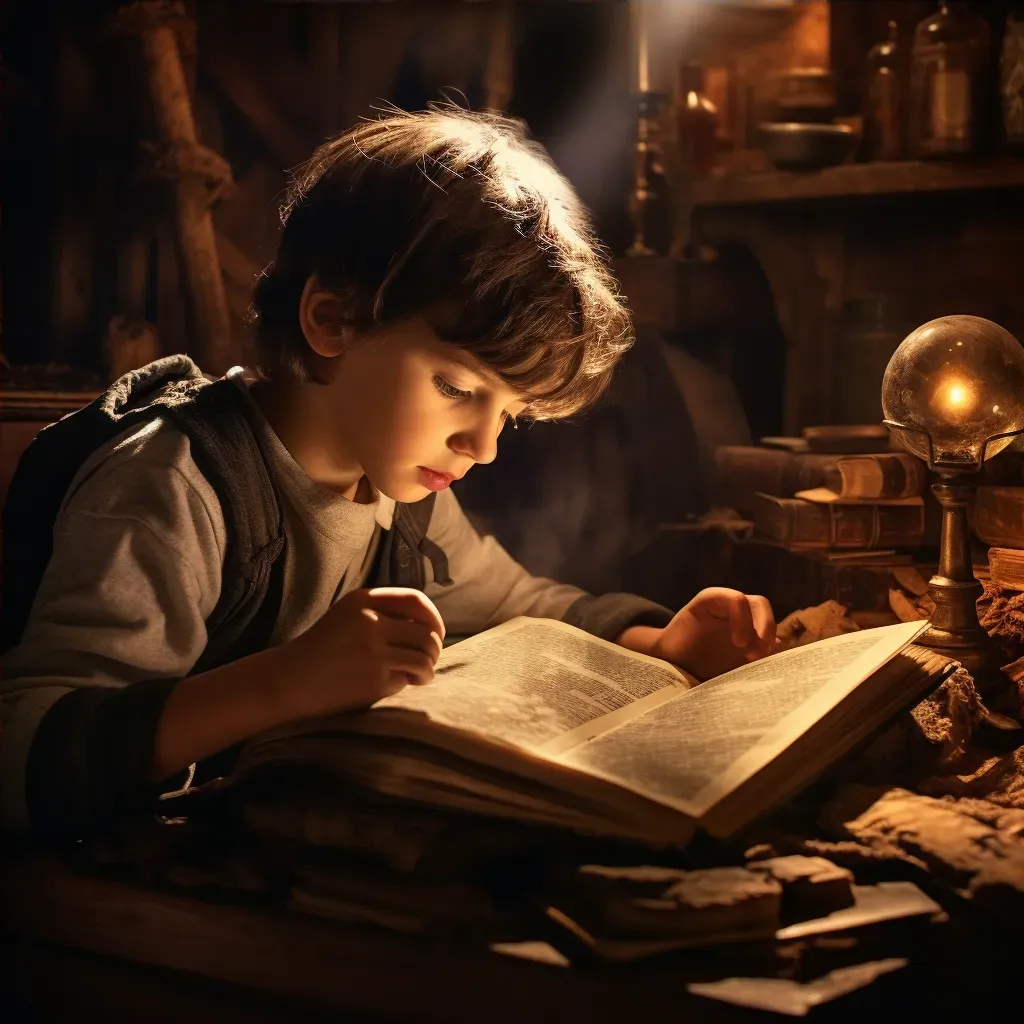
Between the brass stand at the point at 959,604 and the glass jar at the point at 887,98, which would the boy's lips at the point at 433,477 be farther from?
the glass jar at the point at 887,98

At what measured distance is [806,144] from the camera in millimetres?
2180

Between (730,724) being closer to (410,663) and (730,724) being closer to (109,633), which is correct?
(410,663)

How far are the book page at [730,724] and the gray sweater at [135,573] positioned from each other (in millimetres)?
415

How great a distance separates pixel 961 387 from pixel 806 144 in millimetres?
961

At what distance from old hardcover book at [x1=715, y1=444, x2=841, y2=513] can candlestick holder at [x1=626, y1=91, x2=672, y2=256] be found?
440 mm

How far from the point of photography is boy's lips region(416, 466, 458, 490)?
4.08 feet

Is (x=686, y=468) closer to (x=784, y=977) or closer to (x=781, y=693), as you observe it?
(x=781, y=693)

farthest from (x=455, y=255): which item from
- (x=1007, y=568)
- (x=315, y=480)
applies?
(x=1007, y=568)

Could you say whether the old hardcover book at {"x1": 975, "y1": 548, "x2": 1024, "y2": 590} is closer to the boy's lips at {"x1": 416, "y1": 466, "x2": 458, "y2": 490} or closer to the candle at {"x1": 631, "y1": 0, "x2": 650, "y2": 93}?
the boy's lips at {"x1": 416, "y1": 466, "x2": 458, "y2": 490}

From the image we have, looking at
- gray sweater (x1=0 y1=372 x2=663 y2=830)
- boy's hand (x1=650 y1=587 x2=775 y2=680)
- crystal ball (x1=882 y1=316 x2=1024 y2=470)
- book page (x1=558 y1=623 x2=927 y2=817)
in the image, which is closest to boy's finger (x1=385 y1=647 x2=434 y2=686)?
book page (x1=558 y1=623 x2=927 y2=817)

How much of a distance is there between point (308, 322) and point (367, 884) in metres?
0.62

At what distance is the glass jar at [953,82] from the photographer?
2.12 m

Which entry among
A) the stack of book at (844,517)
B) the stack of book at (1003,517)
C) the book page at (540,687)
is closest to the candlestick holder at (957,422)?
the stack of book at (1003,517)

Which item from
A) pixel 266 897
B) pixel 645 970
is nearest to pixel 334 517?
pixel 266 897
